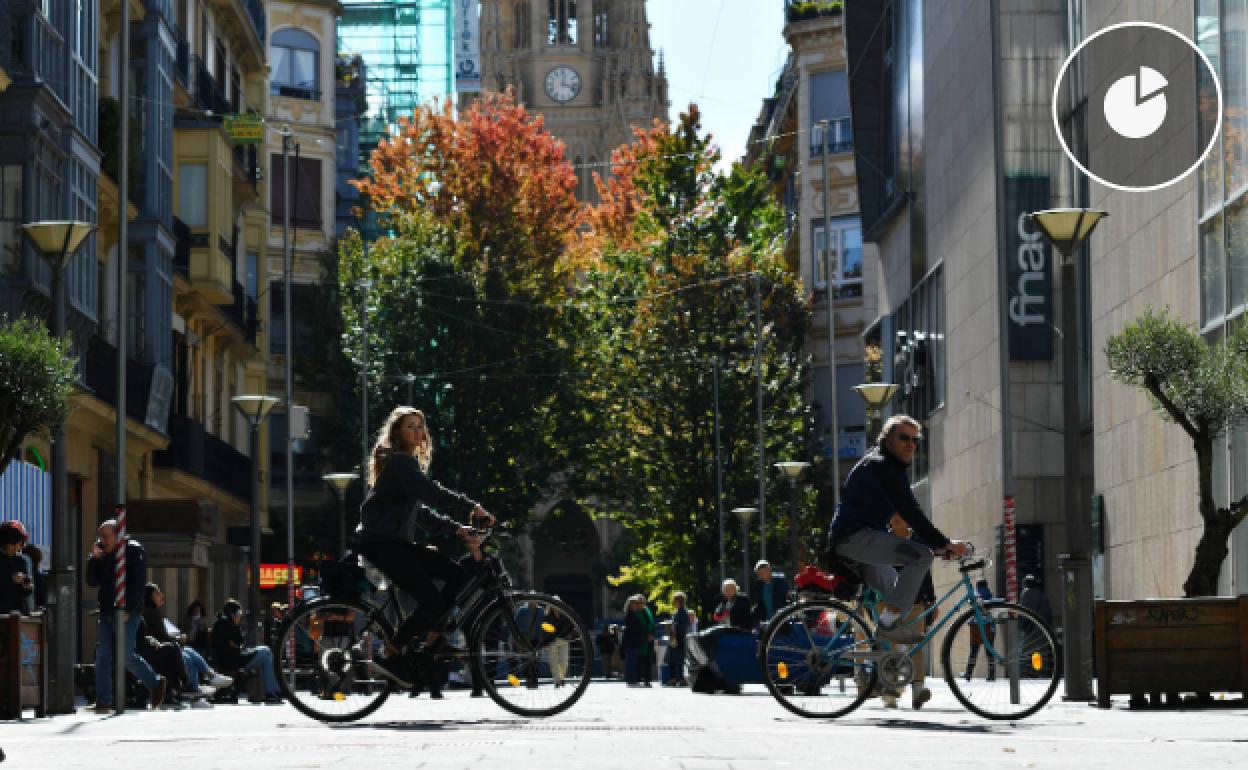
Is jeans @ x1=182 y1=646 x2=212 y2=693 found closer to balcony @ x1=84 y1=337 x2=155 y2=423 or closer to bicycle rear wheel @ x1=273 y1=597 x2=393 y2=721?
balcony @ x1=84 y1=337 x2=155 y2=423

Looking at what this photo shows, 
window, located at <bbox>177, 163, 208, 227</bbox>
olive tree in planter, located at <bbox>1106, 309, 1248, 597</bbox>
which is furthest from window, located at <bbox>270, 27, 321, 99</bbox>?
olive tree in planter, located at <bbox>1106, 309, 1248, 597</bbox>

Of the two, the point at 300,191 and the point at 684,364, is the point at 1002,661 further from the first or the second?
the point at 300,191

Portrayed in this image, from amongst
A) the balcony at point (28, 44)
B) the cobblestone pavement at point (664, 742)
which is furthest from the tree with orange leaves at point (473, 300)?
the cobblestone pavement at point (664, 742)

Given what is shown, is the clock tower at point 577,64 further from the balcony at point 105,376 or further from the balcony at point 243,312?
the balcony at point 105,376

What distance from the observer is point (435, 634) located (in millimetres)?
13742

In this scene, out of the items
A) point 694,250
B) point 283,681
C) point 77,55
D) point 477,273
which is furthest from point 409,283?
point 283,681

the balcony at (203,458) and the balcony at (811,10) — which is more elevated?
the balcony at (811,10)

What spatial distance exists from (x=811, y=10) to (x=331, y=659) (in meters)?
63.2

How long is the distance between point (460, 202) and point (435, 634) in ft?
171

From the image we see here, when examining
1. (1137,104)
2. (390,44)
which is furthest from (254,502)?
(390,44)

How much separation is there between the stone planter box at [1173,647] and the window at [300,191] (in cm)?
5734

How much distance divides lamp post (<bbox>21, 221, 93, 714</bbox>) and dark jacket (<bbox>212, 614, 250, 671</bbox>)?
676 cm

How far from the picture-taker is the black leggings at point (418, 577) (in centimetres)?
1371

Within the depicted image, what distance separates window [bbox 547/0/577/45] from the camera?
504ft
